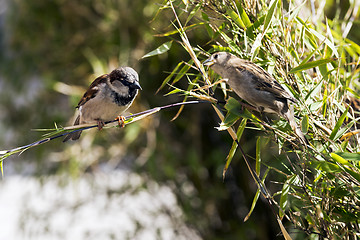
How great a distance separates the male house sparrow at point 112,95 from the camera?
1191 millimetres

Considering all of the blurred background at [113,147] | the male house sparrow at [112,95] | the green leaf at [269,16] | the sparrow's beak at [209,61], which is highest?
the green leaf at [269,16]

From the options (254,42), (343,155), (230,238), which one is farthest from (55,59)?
(343,155)

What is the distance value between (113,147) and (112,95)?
2.99 ft

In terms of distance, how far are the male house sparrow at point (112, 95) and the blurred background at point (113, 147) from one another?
664 millimetres

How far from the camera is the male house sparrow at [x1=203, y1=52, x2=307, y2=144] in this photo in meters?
0.83

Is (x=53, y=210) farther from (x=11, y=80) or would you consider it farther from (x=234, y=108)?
(x=234, y=108)

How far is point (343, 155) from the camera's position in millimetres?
749

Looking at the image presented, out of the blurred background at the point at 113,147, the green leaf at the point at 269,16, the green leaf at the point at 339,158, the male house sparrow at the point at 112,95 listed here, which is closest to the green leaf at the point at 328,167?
the green leaf at the point at 339,158

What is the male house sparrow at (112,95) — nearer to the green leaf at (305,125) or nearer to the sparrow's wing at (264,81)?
the sparrow's wing at (264,81)

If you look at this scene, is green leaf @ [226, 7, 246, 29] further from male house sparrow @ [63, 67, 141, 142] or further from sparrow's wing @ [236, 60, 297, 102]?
male house sparrow @ [63, 67, 141, 142]

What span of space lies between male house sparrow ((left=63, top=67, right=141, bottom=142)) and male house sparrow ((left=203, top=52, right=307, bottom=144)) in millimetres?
304

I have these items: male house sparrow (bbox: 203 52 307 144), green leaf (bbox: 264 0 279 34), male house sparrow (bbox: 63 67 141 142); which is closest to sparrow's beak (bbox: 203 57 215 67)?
male house sparrow (bbox: 203 52 307 144)

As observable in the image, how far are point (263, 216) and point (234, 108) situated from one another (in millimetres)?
1457

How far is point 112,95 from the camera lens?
4.06 feet
